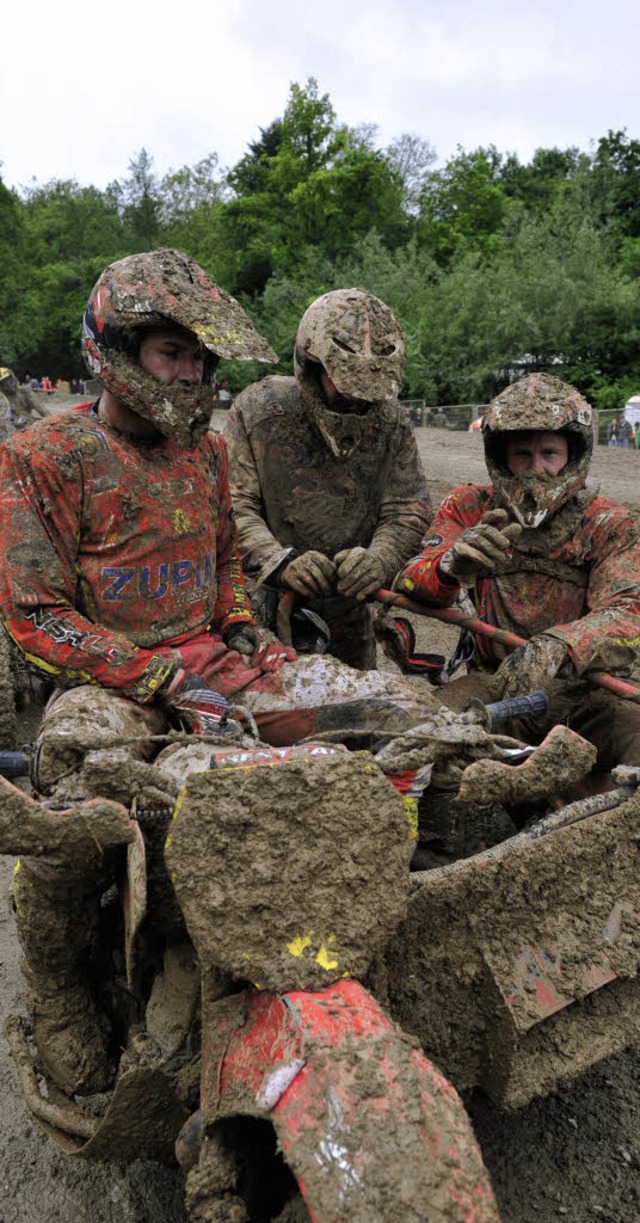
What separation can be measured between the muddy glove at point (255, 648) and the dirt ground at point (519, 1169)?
147 cm

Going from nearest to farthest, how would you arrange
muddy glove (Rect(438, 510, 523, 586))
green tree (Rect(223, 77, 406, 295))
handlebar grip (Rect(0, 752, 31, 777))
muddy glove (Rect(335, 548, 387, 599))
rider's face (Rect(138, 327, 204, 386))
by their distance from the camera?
handlebar grip (Rect(0, 752, 31, 777)) → rider's face (Rect(138, 327, 204, 386)) → muddy glove (Rect(438, 510, 523, 586)) → muddy glove (Rect(335, 548, 387, 599)) → green tree (Rect(223, 77, 406, 295))

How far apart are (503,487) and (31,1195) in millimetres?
2648

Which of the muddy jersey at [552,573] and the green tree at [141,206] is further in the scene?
the green tree at [141,206]

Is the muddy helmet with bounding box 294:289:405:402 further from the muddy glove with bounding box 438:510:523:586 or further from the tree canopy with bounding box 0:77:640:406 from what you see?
the tree canopy with bounding box 0:77:640:406

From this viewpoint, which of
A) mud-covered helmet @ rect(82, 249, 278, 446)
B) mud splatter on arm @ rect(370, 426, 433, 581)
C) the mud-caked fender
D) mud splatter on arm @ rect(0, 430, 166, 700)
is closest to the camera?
the mud-caked fender

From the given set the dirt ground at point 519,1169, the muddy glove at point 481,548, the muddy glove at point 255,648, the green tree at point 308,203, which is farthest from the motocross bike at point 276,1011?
the green tree at point 308,203

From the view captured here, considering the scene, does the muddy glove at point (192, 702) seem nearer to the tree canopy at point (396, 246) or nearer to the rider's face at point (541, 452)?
the rider's face at point (541, 452)

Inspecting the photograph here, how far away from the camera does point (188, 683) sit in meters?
2.77

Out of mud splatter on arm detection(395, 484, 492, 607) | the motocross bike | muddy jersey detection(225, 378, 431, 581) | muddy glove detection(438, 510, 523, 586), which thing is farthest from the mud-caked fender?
muddy jersey detection(225, 378, 431, 581)

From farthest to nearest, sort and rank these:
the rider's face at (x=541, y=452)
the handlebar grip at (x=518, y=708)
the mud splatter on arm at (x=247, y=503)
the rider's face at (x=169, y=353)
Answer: the mud splatter on arm at (x=247, y=503) → the rider's face at (x=541, y=452) → the rider's face at (x=169, y=353) → the handlebar grip at (x=518, y=708)

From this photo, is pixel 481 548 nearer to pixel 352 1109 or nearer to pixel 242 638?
pixel 242 638

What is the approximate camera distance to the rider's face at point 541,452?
328cm

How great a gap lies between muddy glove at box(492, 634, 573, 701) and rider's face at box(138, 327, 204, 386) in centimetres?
138

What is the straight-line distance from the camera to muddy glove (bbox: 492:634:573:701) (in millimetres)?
2904
